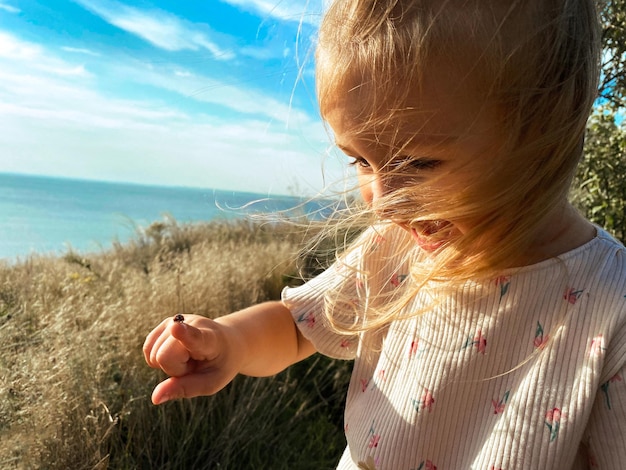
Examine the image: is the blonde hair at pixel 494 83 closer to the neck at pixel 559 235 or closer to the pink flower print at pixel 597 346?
the neck at pixel 559 235

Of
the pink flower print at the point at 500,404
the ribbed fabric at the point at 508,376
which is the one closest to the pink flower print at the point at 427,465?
the ribbed fabric at the point at 508,376

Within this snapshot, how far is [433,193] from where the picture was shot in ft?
2.61

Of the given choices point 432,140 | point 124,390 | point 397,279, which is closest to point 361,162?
point 432,140

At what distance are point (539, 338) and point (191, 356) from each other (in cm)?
55

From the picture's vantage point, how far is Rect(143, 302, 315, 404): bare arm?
868 mm

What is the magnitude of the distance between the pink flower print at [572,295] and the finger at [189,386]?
560mm

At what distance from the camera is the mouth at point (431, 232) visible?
870 mm

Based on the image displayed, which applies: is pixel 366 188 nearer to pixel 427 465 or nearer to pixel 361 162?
pixel 361 162

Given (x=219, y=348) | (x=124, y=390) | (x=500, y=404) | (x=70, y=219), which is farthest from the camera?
(x=70, y=219)

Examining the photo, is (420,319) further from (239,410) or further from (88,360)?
(239,410)

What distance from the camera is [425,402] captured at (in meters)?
0.90

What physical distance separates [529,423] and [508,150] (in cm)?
39

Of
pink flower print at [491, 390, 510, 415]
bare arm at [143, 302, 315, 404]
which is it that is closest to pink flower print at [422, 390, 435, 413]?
pink flower print at [491, 390, 510, 415]

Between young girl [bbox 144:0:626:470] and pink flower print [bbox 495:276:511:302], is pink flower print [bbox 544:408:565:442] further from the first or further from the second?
pink flower print [bbox 495:276:511:302]
